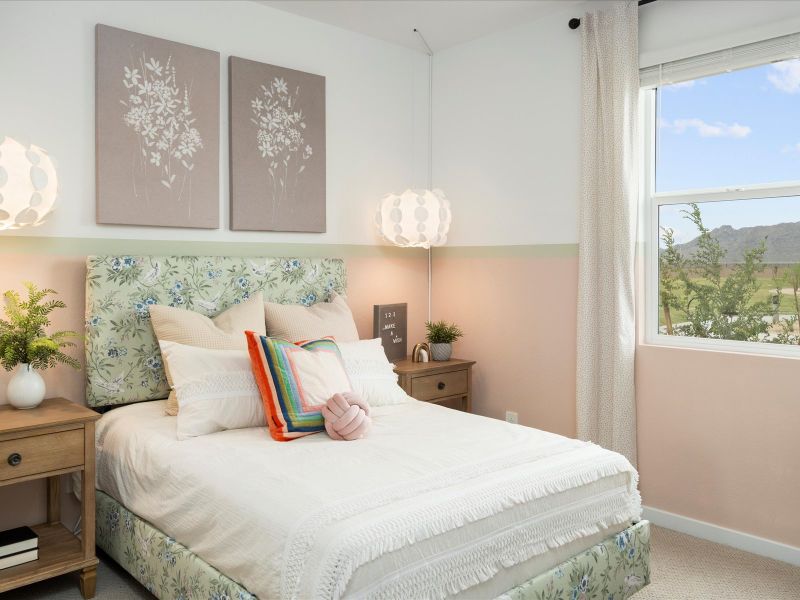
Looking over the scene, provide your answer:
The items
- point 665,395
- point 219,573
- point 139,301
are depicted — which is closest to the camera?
point 219,573

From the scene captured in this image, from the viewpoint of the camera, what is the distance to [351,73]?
3.86 m

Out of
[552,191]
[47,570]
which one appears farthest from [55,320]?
[552,191]

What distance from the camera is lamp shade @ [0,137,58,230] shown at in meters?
A: 2.53

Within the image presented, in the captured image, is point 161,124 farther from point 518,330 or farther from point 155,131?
point 518,330

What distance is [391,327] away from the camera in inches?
152

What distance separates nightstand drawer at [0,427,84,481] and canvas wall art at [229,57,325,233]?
4.30 feet

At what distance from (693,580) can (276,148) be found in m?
2.71

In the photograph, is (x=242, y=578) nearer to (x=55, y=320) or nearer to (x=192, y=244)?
(x=55, y=320)

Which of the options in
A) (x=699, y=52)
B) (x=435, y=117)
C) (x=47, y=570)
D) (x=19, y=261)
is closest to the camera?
(x=47, y=570)

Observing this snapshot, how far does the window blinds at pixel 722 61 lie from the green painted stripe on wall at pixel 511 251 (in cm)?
89

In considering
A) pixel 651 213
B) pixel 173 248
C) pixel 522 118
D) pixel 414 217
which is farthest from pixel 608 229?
pixel 173 248

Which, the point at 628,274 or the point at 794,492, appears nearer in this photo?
the point at 794,492

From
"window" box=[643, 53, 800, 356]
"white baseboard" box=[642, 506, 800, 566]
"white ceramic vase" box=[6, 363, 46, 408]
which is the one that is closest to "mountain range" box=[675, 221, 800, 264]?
"window" box=[643, 53, 800, 356]

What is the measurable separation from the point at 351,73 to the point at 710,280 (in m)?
2.20
